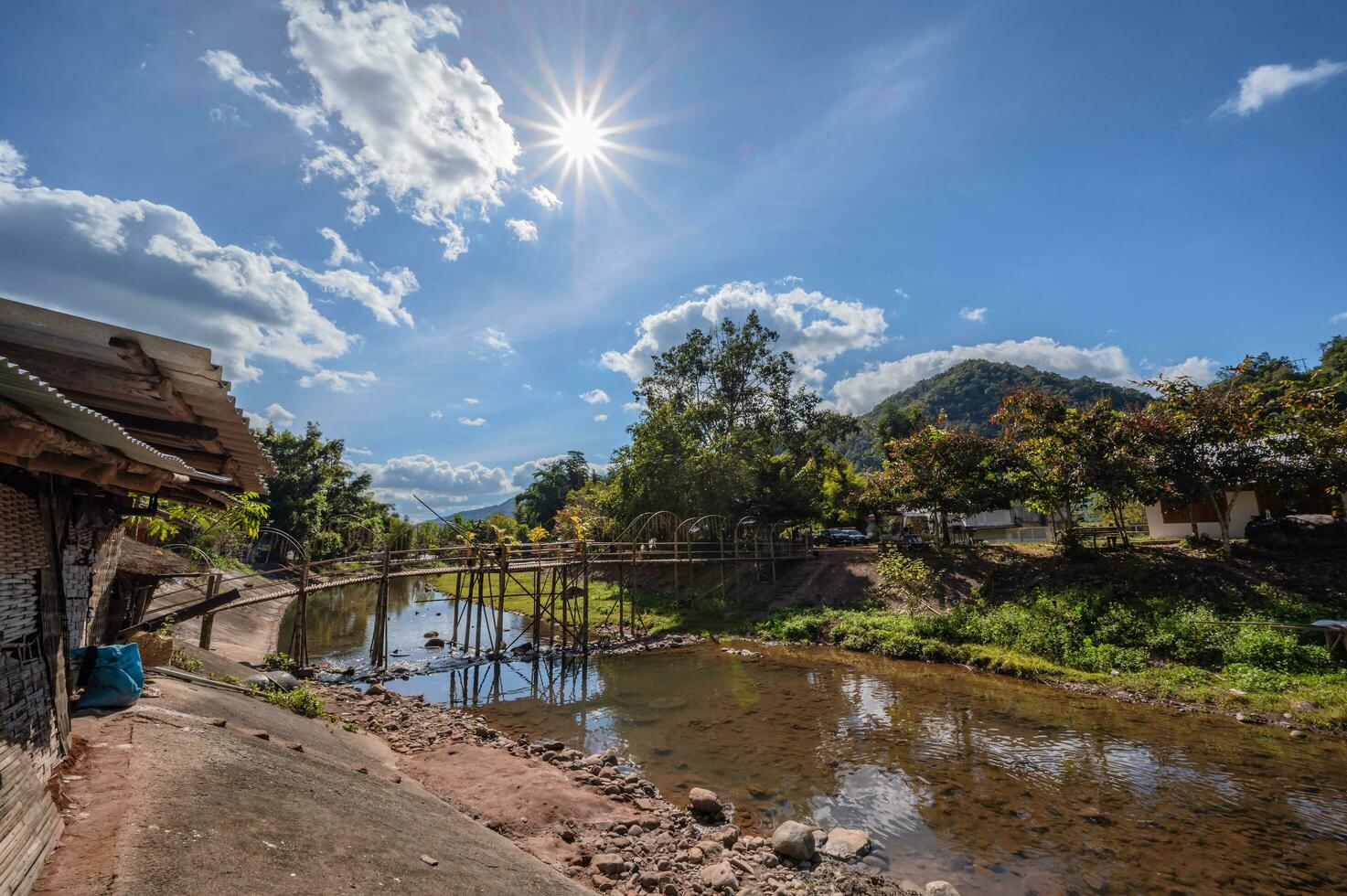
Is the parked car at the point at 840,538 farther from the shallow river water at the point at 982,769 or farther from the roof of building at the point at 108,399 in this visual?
the roof of building at the point at 108,399

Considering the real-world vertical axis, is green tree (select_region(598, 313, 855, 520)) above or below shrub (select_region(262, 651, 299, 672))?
above

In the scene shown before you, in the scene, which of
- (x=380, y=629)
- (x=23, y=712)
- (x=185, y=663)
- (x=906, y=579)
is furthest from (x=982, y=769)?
(x=380, y=629)

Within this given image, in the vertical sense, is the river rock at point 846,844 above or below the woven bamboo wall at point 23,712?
below

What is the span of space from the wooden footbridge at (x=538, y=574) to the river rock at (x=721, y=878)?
9951mm

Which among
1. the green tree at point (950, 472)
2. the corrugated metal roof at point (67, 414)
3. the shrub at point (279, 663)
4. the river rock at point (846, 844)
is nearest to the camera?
the corrugated metal roof at point (67, 414)

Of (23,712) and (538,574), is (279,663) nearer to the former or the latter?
(538,574)

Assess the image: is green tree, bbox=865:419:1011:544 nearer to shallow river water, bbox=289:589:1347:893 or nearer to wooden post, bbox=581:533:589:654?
shallow river water, bbox=289:589:1347:893

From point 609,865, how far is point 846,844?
3456 millimetres

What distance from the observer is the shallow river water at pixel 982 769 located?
7828 mm

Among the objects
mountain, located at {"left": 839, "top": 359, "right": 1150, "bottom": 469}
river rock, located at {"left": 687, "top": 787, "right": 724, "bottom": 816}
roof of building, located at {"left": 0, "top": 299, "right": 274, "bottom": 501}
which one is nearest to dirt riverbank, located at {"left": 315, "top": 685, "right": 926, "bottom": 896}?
river rock, located at {"left": 687, "top": 787, "right": 724, "bottom": 816}

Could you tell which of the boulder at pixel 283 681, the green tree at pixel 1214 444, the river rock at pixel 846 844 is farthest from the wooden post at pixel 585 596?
the green tree at pixel 1214 444

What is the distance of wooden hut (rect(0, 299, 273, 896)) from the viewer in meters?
3.54

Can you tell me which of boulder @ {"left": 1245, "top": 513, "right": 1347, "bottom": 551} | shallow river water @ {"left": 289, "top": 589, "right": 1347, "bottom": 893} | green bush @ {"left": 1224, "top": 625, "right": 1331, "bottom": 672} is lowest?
shallow river water @ {"left": 289, "top": 589, "right": 1347, "bottom": 893}

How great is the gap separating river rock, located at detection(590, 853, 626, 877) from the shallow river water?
2687 mm
